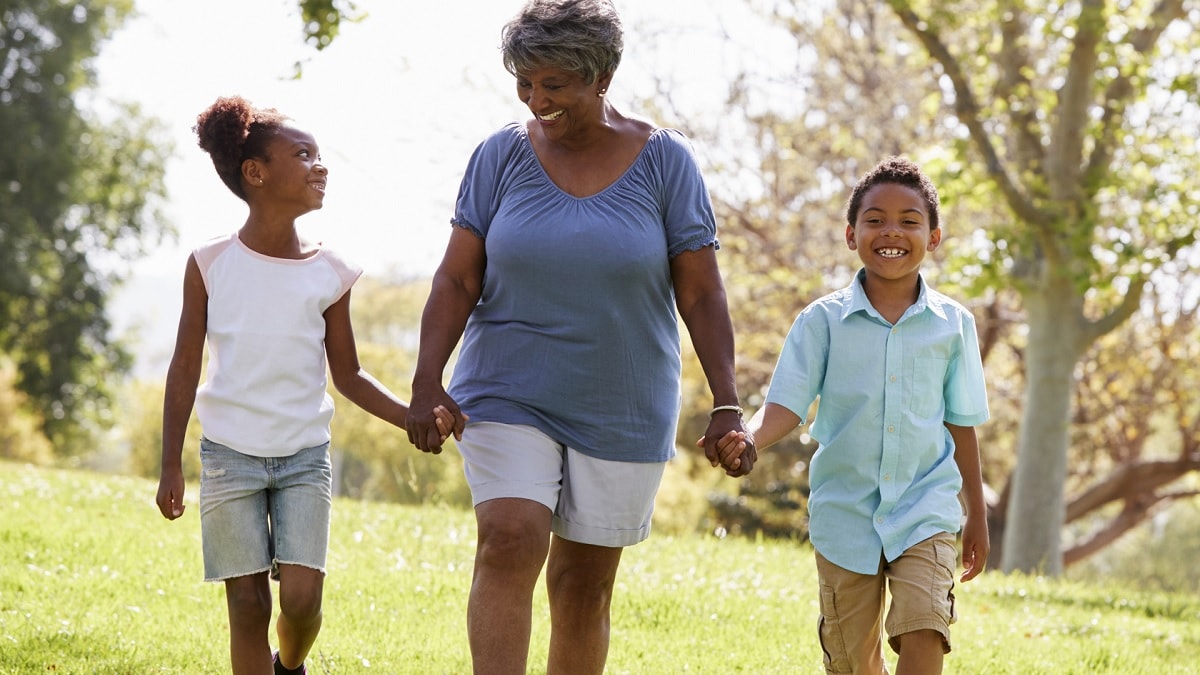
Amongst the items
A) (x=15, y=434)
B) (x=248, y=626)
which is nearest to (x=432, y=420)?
(x=248, y=626)

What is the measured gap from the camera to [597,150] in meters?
4.14

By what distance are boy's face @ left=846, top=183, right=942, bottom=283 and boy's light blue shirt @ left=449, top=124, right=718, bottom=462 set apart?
0.54 m

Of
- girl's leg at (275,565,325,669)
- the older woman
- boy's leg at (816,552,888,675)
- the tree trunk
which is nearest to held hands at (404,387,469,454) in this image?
the older woman

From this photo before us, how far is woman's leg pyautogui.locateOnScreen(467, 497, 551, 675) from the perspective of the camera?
3.78m

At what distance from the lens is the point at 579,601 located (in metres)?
4.16

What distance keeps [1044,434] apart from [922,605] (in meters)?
11.9

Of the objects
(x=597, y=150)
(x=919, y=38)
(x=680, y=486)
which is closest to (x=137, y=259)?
(x=680, y=486)

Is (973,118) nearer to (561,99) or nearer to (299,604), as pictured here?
(561,99)

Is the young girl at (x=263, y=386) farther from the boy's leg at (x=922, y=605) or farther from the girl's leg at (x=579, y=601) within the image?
the boy's leg at (x=922, y=605)

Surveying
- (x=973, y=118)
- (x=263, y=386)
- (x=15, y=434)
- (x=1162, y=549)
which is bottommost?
(x=1162, y=549)

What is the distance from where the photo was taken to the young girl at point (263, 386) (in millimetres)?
4160

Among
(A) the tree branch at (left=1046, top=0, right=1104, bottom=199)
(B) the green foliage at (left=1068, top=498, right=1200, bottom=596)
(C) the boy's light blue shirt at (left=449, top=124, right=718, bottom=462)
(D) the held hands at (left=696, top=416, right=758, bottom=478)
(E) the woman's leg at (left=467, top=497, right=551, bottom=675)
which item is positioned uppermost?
(A) the tree branch at (left=1046, top=0, right=1104, bottom=199)

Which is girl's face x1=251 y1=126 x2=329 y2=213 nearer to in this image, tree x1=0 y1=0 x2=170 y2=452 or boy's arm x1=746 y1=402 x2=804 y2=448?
boy's arm x1=746 y1=402 x2=804 y2=448

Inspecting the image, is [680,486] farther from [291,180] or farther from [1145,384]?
[291,180]
